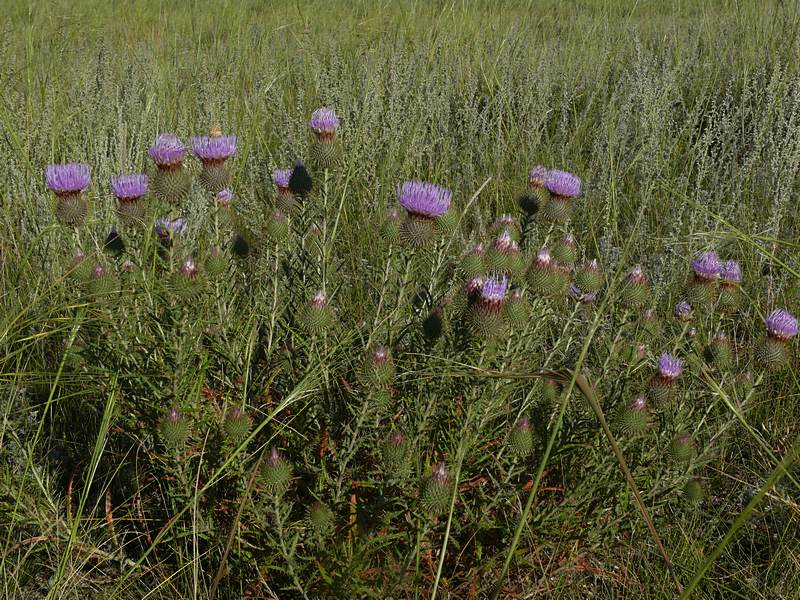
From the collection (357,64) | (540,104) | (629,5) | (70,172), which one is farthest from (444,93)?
(629,5)

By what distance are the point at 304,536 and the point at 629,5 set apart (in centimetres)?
809

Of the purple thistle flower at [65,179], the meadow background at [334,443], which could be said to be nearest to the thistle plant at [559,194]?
the meadow background at [334,443]

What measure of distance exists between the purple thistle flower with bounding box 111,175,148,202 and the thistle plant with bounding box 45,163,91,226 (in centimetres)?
9

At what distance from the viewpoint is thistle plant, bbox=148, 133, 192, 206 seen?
6.66ft

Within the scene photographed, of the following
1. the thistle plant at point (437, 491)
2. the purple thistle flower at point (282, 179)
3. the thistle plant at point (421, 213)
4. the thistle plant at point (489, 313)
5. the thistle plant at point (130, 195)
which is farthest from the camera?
the purple thistle flower at point (282, 179)

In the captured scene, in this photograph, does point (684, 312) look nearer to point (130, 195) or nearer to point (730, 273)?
point (730, 273)

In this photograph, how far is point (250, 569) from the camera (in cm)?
187

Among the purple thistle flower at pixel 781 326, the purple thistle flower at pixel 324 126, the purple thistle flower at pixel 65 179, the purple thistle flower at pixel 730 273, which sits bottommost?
the purple thistle flower at pixel 781 326

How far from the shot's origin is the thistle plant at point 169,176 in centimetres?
203

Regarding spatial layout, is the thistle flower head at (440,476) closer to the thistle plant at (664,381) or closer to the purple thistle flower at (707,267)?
the thistle plant at (664,381)

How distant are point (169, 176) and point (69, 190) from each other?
28cm

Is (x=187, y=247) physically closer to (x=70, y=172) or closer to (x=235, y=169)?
(x=70, y=172)

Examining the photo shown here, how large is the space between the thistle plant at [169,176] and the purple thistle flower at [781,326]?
163 cm

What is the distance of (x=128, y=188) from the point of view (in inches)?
81.7
